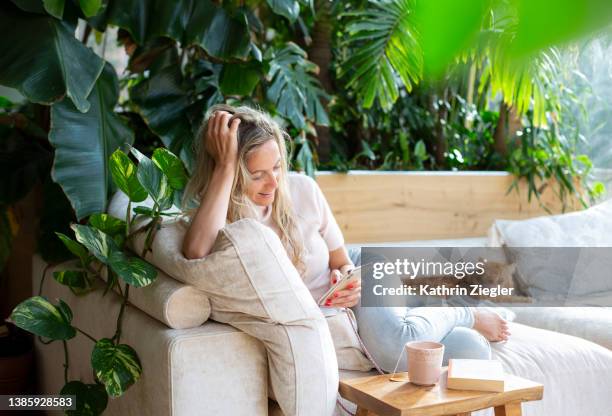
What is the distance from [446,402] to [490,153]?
320cm

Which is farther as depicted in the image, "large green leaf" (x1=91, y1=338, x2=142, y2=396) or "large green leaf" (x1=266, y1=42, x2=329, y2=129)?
"large green leaf" (x1=266, y1=42, x2=329, y2=129)

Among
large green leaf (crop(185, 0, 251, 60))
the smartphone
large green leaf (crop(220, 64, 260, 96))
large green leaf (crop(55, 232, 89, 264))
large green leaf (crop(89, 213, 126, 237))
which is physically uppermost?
large green leaf (crop(185, 0, 251, 60))

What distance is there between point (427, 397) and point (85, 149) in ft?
4.42

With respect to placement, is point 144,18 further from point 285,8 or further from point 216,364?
point 216,364

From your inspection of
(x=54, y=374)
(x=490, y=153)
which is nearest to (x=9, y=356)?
(x=54, y=374)

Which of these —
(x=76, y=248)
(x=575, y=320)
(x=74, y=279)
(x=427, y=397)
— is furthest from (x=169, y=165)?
(x=575, y=320)

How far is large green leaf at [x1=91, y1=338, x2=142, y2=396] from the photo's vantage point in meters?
1.58

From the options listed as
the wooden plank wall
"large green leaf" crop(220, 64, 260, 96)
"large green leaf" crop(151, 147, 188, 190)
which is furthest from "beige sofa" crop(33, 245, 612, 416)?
the wooden plank wall

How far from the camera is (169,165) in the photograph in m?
1.86

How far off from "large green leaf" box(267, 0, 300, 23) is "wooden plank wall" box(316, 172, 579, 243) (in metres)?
1.03

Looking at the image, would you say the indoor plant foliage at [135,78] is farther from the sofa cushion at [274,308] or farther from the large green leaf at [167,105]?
the sofa cushion at [274,308]

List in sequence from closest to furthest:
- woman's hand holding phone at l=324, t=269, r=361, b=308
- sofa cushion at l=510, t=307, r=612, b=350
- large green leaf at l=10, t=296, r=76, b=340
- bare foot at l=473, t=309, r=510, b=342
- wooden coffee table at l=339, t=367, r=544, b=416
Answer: wooden coffee table at l=339, t=367, r=544, b=416 < large green leaf at l=10, t=296, r=76, b=340 < woman's hand holding phone at l=324, t=269, r=361, b=308 < bare foot at l=473, t=309, r=510, b=342 < sofa cushion at l=510, t=307, r=612, b=350

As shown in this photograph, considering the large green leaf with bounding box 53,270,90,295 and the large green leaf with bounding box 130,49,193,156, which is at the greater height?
the large green leaf with bounding box 130,49,193,156

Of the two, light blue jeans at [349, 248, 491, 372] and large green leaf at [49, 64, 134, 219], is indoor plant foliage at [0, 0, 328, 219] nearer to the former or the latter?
large green leaf at [49, 64, 134, 219]
